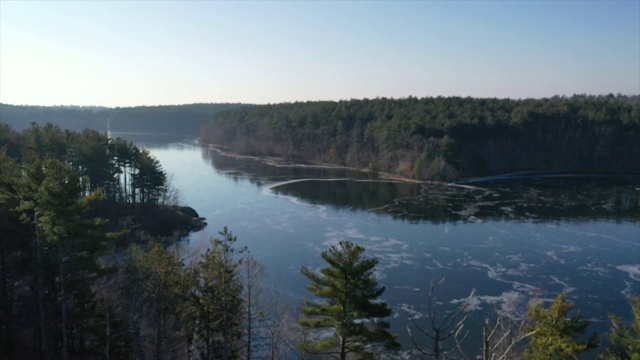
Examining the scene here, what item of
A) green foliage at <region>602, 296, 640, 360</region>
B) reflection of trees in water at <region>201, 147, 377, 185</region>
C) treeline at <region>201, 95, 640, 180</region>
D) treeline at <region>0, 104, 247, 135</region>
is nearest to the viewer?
green foliage at <region>602, 296, 640, 360</region>

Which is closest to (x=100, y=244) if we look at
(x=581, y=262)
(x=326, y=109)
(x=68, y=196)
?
(x=68, y=196)

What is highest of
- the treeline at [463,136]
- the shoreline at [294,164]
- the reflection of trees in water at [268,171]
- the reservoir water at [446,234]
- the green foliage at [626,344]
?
the treeline at [463,136]

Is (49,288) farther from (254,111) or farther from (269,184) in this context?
(254,111)

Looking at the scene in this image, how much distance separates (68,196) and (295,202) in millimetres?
35214

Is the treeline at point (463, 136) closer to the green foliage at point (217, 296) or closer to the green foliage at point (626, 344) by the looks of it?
the green foliage at point (626, 344)

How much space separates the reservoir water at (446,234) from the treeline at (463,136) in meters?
7.43

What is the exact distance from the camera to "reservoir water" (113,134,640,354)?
2555 cm

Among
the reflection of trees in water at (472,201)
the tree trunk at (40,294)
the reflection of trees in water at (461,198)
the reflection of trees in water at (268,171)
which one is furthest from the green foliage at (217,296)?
the reflection of trees in water at (268,171)

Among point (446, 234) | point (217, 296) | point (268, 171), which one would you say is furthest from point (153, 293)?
point (268, 171)

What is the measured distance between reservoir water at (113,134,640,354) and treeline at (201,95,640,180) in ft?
24.4

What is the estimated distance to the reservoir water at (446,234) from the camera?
25547 mm

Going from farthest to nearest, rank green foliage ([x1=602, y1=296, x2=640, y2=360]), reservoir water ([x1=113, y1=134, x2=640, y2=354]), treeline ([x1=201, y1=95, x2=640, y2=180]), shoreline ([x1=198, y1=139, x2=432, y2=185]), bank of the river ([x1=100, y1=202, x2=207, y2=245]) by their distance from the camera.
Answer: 1. treeline ([x1=201, y1=95, x2=640, y2=180])
2. shoreline ([x1=198, y1=139, x2=432, y2=185])
3. bank of the river ([x1=100, y1=202, x2=207, y2=245])
4. reservoir water ([x1=113, y1=134, x2=640, y2=354])
5. green foliage ([x1=602, y1=296, x2=640, y2=360])

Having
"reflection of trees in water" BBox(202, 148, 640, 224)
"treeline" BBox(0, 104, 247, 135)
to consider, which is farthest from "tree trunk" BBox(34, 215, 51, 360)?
"treeline" BBox(0, 104, 247, 135)

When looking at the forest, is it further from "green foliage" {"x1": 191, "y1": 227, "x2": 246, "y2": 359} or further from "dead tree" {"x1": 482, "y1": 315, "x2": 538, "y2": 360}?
"dead tree" {"x1": 482, "y1": 315, "x2": 538, "y2": 360}
